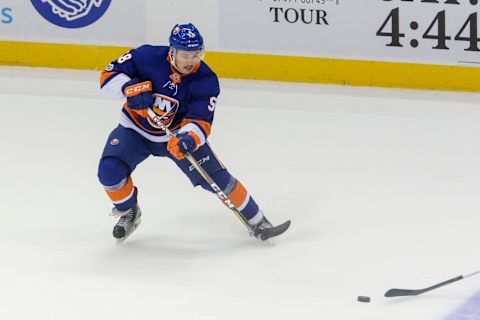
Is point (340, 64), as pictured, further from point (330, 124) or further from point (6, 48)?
point (6, 48)

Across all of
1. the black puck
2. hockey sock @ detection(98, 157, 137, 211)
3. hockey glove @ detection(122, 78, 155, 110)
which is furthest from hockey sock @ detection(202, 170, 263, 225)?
the black puck

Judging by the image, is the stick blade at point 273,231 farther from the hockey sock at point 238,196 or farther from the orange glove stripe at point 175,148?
the orange glove stripe at point 175,148

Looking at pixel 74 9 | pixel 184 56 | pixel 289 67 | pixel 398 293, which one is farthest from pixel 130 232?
pixel 74 9

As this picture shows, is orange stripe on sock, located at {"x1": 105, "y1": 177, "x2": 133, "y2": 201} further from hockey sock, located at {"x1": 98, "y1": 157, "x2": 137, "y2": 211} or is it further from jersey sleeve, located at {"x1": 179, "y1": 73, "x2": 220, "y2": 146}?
jersey sleeve, located at {"x1": 179, "y1": 73, "x2": 220, "y2": 146}

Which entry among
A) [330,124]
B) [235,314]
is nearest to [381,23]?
[330,124]

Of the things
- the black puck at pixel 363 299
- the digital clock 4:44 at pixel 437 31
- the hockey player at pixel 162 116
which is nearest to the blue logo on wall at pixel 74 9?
the digital clock 4:44 at pixel 437 31

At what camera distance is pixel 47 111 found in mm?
6180

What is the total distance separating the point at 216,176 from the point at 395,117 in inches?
75.5

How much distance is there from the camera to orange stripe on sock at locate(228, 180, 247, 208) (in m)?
4.64

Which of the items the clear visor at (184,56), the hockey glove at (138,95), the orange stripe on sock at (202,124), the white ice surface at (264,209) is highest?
the clear visor at (184,56)

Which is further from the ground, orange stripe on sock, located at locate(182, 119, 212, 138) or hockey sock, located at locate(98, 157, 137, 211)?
orange stripe on sock, located at locate(182, 119, 212, 138)

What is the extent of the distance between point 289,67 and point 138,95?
8.08ft

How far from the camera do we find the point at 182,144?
441 cm

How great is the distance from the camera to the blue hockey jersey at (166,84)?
457 centimetres
